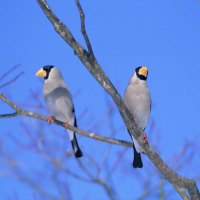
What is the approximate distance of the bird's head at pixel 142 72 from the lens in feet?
15.6

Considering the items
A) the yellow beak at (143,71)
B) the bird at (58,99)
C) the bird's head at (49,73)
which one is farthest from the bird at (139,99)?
the bird's head at (49,73)

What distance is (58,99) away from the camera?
4918 mm

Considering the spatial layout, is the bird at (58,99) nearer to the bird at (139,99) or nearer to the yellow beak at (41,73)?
the yellow beak at (41,73)

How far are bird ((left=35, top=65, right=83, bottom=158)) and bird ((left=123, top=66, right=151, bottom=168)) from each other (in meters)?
0.76

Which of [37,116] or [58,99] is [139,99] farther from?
[37,116]

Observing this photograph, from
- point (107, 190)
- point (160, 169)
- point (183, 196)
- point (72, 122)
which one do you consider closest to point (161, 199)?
point (107, 190)

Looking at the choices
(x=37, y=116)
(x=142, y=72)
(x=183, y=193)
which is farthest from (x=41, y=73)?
(x=183, y=193)

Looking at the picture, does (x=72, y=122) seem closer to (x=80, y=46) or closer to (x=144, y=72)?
(x=144, y=72)

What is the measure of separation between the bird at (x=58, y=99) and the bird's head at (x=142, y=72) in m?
0.91

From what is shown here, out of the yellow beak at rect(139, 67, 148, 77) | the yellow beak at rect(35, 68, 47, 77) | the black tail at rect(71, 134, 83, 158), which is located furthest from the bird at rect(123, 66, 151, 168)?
the yellow beak at rect(35, 68, 47, 77)

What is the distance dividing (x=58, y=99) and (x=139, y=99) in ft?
3.37

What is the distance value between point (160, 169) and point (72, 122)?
1.91 m

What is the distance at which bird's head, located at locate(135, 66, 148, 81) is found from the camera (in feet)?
15.6

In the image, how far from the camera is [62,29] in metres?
3.14
